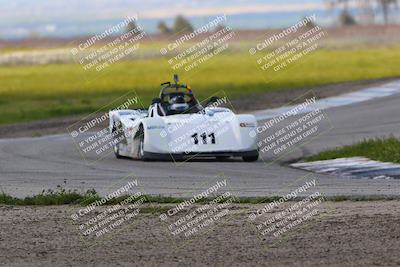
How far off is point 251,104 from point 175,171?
16.8 metres

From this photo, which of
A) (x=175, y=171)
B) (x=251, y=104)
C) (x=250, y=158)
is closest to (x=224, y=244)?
(x=175, y=171)

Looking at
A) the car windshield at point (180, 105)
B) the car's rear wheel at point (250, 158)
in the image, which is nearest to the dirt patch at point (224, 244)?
the car's rear wheel at point (250, 158)

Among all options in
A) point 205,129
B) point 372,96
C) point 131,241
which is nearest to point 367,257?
point 131,241

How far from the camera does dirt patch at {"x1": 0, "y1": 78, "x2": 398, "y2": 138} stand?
103 ft

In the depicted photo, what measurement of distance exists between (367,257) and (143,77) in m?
60.4

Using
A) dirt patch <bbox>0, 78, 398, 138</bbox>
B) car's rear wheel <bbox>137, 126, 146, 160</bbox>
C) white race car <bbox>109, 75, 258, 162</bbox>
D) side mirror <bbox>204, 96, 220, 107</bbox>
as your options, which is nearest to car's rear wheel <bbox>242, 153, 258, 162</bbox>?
white race car <bbox>109, 75, 258, 162</bbox>

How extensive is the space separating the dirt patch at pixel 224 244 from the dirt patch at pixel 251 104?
18.9 metres

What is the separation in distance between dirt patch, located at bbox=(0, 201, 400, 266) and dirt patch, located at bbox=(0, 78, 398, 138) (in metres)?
18.9

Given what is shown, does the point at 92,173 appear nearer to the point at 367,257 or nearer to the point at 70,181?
the point at 70,181

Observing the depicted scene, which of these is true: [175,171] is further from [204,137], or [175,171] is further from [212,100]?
[212,100]

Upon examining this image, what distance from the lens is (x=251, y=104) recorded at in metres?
36.1

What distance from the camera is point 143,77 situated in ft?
229

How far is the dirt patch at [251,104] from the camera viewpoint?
31500mm

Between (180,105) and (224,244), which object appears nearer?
(224,244)
